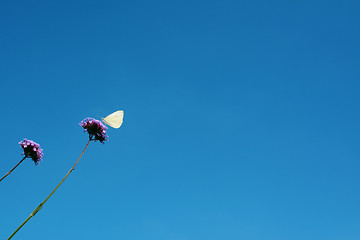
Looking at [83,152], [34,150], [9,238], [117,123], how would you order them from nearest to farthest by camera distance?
1. [9,238]
2. [83,152]
3. [34,150]
4. [117,123]

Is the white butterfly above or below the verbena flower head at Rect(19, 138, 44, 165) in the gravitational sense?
above

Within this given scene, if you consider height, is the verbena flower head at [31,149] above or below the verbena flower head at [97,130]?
below

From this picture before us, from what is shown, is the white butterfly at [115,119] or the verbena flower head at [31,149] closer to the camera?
the verbena flower head at [31,149]

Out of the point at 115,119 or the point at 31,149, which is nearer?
the point at 31,149

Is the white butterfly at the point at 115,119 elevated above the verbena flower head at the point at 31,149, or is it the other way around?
the white butterfly at the point at 115,119

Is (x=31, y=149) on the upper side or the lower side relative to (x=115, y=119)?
lower

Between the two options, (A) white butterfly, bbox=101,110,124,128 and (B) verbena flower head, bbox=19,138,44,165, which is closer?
(B) verbena flower head, bbox=19,138,44,165

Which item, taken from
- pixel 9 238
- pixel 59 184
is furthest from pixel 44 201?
→ pixel 9 238

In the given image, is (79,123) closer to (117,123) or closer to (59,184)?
(117,123)
